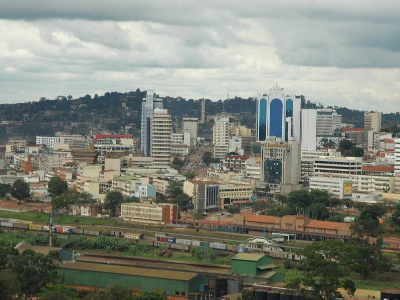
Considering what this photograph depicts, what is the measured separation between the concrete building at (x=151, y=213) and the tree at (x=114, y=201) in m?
2.80

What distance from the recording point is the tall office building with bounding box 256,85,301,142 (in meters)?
103

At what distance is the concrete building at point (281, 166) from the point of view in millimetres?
69994

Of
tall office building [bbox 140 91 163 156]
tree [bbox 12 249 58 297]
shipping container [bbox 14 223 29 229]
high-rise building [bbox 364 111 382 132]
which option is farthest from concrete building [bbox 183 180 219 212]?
high-rise building [bbox 364 111 382 132]

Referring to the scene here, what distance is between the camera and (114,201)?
61156 millimetres

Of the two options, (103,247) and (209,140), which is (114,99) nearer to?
(209,140)

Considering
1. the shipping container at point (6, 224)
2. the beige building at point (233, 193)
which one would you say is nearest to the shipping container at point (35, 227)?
the shipping container at point (6, 224)

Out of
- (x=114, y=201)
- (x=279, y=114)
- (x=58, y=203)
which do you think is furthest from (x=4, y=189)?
(x=279, y=114)

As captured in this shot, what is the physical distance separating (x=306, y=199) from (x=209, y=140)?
85728 mm

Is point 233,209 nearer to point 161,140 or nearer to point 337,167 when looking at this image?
point 337,167

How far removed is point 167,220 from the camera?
56625 mm

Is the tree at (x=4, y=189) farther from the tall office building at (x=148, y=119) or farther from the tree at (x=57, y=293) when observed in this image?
the tree at (x=57, y=293)

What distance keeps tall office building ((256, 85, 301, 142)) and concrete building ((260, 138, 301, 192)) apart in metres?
31.7

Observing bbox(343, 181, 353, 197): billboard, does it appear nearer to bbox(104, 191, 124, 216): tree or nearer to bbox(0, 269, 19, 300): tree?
bbox(104, 191, 124, 216): tree

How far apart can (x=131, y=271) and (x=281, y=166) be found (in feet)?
118
